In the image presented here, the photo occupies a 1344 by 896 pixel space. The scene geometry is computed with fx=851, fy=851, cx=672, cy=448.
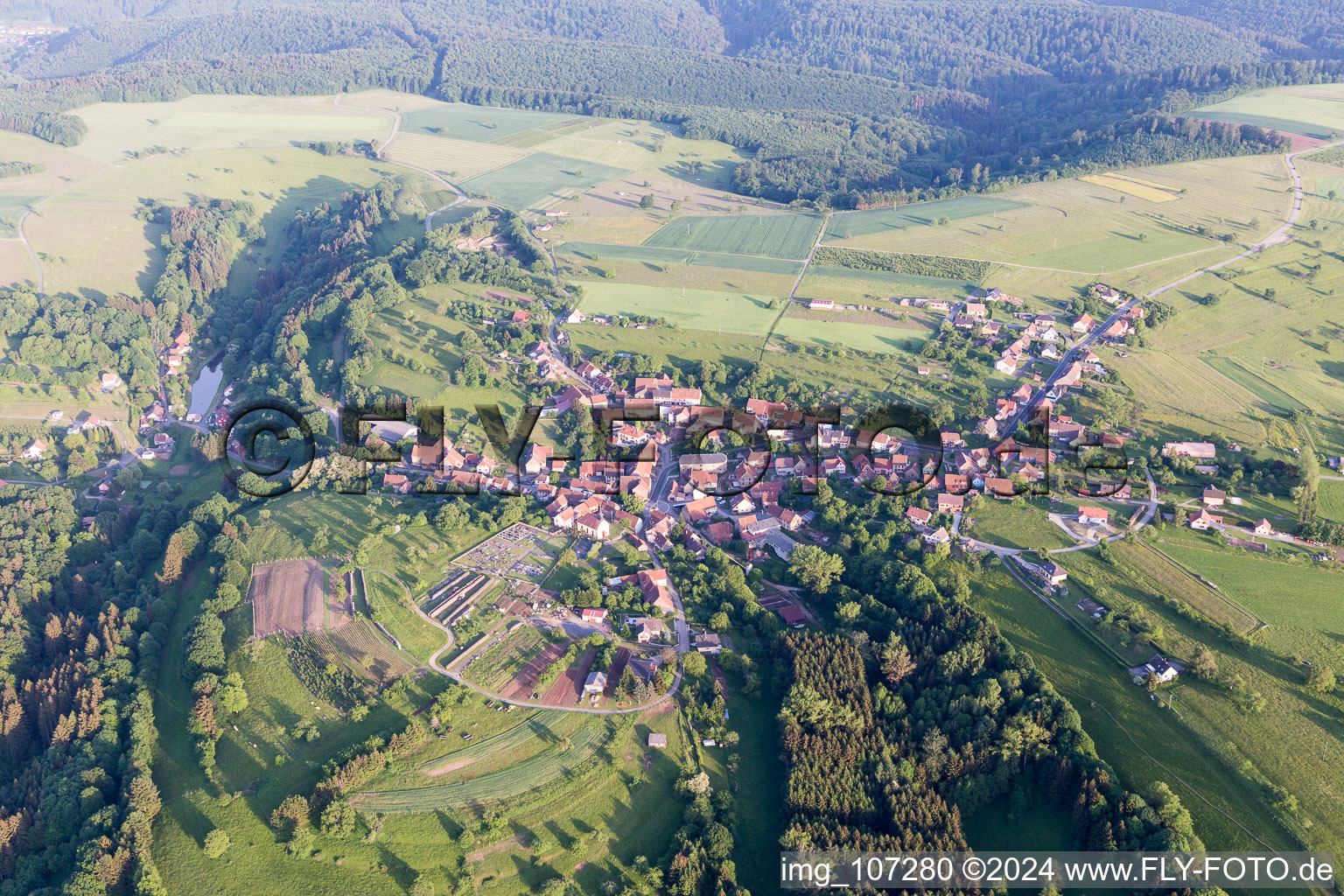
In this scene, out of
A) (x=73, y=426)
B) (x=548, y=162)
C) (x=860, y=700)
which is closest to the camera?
(x=860, y=700)

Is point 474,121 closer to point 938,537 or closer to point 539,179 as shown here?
point 539,179

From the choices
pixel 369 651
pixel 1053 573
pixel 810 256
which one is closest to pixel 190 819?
pixel 369 651

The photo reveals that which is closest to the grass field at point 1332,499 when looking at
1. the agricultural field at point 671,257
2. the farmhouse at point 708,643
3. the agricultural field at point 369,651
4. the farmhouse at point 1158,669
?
the farmhouse at point 1158,669

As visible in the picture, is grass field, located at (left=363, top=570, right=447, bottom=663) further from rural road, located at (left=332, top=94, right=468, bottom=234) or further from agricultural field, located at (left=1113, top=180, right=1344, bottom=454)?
rural road, located at (left=332, top=94, right=468, bottom=234)

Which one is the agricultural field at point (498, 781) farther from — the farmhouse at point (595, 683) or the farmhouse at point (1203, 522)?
the farmhouse at point (1203, 522)

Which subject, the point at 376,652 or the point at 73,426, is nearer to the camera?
the point at 376,652

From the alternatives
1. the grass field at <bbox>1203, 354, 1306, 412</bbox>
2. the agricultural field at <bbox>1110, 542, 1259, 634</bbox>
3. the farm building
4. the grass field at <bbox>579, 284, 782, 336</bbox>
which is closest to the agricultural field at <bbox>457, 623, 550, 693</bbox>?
the farm building

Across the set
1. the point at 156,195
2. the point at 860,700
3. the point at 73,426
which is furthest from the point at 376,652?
the point at 156,195

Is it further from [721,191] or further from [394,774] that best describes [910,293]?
[394,774]

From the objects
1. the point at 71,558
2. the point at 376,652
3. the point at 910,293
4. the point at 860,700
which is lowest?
the point at 71,558
